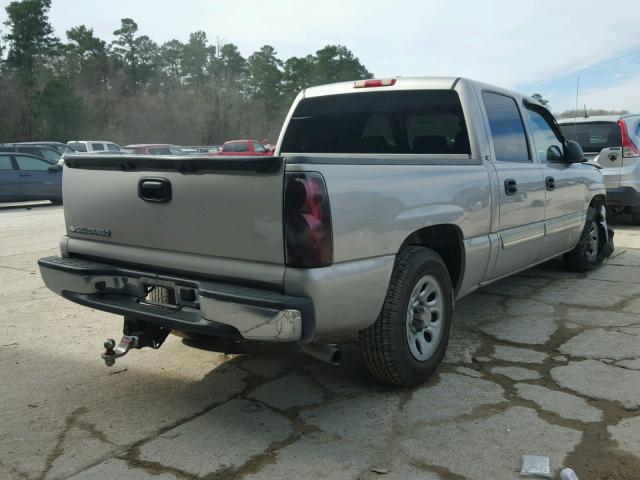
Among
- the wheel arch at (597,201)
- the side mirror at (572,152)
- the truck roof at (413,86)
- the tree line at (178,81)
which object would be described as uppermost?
the tree line at (178,81)

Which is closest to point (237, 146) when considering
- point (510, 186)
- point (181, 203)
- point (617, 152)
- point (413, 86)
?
point (617, 152)

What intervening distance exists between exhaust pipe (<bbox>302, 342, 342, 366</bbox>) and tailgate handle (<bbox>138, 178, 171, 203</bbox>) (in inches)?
41.0

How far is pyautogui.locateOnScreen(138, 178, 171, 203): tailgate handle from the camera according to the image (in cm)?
297

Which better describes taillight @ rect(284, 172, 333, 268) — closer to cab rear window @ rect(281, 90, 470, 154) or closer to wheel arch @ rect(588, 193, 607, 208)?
cab rear window @ rect(281, 90, 470, 154)

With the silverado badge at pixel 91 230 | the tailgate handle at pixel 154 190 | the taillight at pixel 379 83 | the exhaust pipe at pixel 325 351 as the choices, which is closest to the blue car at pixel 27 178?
the silverado badge at pixel 91 230

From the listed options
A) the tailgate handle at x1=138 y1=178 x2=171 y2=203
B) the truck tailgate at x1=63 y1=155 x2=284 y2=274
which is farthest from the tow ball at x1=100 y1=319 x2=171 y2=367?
the tailgate handle at x1=138 y1=178 x2=171 y2=203

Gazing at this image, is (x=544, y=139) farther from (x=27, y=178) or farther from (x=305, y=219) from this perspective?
(x=27, y=178)

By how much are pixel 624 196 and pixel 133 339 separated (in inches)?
319

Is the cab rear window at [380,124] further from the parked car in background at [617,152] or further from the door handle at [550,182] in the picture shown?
the parked car in background at [617,152]

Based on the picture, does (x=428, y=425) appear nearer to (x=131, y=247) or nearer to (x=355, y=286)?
(x=355, y=286)

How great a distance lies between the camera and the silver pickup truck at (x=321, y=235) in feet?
8.68

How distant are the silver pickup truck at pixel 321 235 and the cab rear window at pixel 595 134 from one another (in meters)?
5.48

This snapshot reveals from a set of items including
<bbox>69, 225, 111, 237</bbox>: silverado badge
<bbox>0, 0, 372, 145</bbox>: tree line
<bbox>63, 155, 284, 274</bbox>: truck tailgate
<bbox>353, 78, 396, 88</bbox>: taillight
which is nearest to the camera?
<bbox>63, 155, 284, 274</bbox>: truck tailgate

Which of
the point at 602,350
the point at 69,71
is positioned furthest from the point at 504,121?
the point at 69,71
